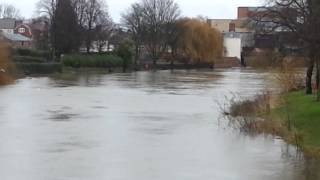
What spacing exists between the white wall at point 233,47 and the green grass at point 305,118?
116143 millimetres

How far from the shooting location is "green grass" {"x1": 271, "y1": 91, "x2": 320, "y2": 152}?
59.9 feet

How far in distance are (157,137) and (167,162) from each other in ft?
16.8

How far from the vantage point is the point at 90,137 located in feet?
65.6

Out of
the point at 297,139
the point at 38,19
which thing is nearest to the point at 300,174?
the point at 297,139

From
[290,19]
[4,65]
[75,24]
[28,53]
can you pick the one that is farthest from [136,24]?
[290,19]

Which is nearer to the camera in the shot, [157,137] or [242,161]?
[242,161]

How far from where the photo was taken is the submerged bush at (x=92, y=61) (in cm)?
8962

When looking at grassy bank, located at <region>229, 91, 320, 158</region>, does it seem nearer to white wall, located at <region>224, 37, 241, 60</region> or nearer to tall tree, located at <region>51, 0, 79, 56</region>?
tall tree, located at <region>51, 0, 79, 56</region>

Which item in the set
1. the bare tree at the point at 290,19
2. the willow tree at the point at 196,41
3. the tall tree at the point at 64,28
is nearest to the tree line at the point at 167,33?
the willow tree at the point at 196,41

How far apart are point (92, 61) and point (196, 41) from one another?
26.4 metres

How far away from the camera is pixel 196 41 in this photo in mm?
114188

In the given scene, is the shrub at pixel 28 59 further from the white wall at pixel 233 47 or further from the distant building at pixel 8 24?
the white wall at pixel 233 47

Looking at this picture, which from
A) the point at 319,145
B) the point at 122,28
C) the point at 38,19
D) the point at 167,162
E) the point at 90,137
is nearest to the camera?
the point at 167,162

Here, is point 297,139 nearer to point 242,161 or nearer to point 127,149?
point 242,161
